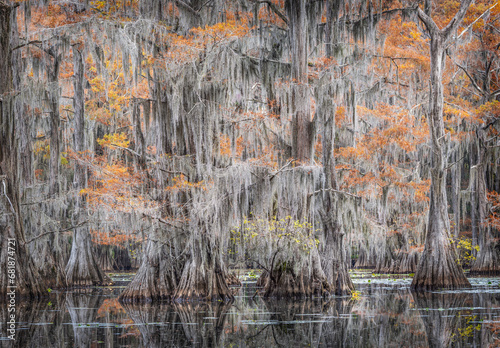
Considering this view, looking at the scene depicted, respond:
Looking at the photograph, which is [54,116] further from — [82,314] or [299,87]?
[82,314]

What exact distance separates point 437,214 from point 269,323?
9.15m

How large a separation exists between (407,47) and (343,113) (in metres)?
3.38

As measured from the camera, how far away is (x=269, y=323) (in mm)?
9586

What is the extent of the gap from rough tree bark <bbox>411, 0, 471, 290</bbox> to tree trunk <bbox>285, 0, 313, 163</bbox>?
4229mm

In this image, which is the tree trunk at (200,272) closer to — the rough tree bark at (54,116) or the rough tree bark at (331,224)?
the rough tree bark at (331,224)

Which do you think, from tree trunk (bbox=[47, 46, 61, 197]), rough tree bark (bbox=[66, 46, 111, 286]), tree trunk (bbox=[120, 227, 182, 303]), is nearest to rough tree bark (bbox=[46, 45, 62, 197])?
tree trunk (bbox=[47, 46, 61, 197])

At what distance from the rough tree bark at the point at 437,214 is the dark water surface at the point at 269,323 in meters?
2.24

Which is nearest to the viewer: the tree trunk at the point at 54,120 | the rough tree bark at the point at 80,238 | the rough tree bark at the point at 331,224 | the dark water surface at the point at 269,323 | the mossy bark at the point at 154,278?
the dark water surface at the point at 269,323

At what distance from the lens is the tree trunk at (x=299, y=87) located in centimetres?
1556

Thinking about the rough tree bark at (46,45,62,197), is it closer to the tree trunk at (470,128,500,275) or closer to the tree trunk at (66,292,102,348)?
the tree trunk at (66,292,102,348)

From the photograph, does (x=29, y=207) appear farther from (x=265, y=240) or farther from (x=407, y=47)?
(x=407, y=47)

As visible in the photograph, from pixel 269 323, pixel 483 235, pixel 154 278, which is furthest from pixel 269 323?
pixel 483 235

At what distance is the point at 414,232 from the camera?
2339cm

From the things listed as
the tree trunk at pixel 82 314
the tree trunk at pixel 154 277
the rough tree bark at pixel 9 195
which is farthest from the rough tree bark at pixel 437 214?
the rough tree bark at pixel 9 195
